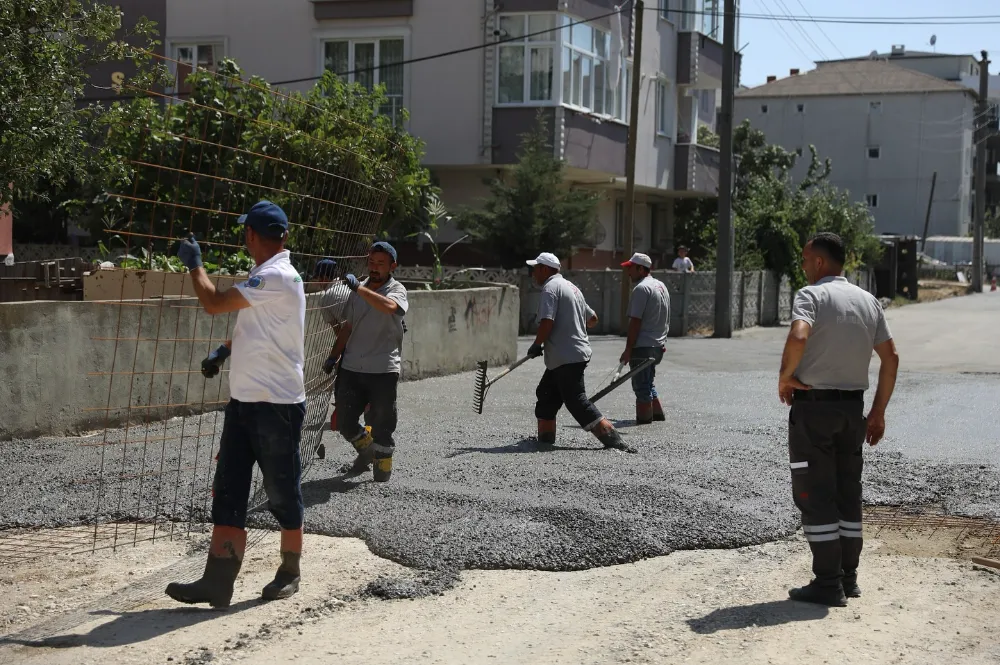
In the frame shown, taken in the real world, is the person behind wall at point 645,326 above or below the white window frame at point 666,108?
below

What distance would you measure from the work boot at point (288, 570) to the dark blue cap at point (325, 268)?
99.2 inches

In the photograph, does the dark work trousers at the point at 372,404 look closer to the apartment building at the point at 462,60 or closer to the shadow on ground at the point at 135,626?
the shadow on ground at the point at 135,626

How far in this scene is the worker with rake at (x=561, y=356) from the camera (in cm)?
967

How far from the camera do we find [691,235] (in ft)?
119

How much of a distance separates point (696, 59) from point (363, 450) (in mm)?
27097

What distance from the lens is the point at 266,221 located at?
5426 mm

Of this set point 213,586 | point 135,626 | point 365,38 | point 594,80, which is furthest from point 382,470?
point 594,80

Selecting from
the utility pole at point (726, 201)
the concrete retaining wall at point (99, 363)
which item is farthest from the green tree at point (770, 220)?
the concrete retaining wall at point (99, 363)

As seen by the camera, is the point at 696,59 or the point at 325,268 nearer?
the point at 325,268

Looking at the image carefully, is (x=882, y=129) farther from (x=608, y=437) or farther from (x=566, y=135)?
(x=608, y=437)

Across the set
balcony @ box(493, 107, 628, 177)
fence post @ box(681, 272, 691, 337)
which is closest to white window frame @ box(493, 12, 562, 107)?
balcony @ box(493, 107, 628, 177)

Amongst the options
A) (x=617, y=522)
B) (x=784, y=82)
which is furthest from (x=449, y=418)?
(x=784, y=82)

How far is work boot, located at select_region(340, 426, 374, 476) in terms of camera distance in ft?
26.6

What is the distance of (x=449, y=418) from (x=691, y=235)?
25.6 m
